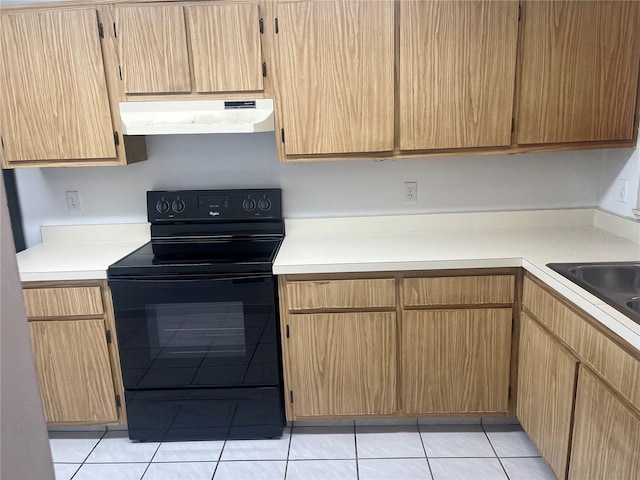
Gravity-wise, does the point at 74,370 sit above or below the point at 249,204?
below

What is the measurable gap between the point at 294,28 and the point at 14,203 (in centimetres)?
176

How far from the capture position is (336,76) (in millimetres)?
2111

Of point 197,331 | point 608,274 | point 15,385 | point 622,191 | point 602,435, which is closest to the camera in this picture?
point 15,385

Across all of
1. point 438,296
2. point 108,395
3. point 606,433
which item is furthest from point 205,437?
point 606,433

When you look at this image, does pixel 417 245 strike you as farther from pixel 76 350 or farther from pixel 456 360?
pixel 76 350

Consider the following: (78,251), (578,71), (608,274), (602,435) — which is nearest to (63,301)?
(78,251)

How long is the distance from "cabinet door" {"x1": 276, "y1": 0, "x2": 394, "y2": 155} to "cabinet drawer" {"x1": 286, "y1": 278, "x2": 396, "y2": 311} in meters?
0.60

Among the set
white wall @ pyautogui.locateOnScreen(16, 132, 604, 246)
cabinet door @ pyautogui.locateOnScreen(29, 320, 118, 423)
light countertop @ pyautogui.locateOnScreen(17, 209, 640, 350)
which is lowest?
cabinet door @ pyautogui.locateOnScreen(29, 320, 118, 423)

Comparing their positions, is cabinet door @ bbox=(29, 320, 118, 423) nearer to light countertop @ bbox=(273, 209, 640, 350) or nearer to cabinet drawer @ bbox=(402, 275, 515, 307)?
light countertop @ bbox=(273, 209, 640, 350)

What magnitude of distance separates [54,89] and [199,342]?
1.30 m

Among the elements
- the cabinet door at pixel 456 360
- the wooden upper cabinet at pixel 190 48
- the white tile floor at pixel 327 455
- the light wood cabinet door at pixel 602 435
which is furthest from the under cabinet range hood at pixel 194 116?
the light wood cabinet door at pixel 602 435

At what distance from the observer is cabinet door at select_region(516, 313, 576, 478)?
1.70m

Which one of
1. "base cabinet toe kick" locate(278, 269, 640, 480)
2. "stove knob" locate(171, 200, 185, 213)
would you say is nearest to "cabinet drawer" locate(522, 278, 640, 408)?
"base cabinet toe kick" locate(278, 269, 640, 480)

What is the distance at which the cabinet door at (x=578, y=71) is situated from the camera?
2.04 m
